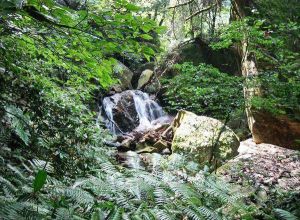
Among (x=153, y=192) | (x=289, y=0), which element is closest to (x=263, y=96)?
(x=289, y=0)

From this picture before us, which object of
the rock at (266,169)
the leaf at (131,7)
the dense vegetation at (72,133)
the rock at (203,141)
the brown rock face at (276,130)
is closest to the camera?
the leaf at (131,7)

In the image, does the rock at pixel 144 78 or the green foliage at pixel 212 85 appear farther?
the rock at pixel 144 78

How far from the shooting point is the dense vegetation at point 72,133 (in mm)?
2084

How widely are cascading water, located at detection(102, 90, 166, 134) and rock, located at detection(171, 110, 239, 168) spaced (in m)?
3.75

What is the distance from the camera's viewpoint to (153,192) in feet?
10.1

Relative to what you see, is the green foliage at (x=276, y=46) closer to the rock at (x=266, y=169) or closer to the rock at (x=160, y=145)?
the rock at (x=266, y=169)

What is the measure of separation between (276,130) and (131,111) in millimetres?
6446

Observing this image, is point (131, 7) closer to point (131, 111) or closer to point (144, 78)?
point (131, 111)

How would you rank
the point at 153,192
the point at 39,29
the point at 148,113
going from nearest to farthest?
the point at 39,29, the point at 153,192, the point at 148,113

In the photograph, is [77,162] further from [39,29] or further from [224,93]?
[224,93]

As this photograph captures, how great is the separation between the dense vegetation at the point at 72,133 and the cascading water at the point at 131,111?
25.1 feet

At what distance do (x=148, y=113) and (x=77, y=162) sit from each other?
9.58 meters

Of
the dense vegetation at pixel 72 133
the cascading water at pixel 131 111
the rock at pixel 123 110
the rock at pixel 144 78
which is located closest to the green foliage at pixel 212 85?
the dense vegetation at pixel 72 133

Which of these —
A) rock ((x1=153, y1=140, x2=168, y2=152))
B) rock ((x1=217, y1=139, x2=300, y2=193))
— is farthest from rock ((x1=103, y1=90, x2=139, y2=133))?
rock ((x1=217, y1=139, x2=300, y2=193))
